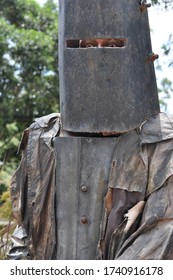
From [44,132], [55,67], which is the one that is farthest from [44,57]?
[44,132]

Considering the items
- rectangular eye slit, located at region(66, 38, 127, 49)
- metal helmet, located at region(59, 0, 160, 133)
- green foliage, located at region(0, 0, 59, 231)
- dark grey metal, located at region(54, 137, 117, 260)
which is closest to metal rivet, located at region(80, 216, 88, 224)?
dark grey metal, located at region(54, 137, 117, 260)

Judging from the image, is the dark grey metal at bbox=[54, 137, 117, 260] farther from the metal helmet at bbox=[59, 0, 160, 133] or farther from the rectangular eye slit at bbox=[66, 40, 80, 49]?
the rectangular eye slit at bbox=[66, 40, 80, 49]

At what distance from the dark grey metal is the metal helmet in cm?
11

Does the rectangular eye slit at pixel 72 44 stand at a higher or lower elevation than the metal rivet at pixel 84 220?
higher

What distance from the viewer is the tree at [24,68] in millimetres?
12133

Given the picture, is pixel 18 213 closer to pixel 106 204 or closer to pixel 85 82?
pixel 106 204

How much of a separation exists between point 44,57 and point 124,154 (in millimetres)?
8289

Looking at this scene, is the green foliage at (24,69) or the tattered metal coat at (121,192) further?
the green foliage at (24,69)

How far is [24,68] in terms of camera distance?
12.4 meters

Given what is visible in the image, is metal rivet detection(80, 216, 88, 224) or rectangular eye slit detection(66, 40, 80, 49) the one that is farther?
rectangular eye slit detection(66, 40, 80, 49)

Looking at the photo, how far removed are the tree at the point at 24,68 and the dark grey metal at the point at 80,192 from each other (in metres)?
7.93

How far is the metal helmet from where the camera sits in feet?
13.0

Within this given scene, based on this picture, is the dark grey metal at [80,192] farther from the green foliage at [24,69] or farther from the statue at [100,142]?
the green foliage at [24,69]

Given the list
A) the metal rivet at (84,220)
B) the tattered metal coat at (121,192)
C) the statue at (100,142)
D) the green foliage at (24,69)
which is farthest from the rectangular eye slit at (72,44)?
the green foliage at (24,69)
